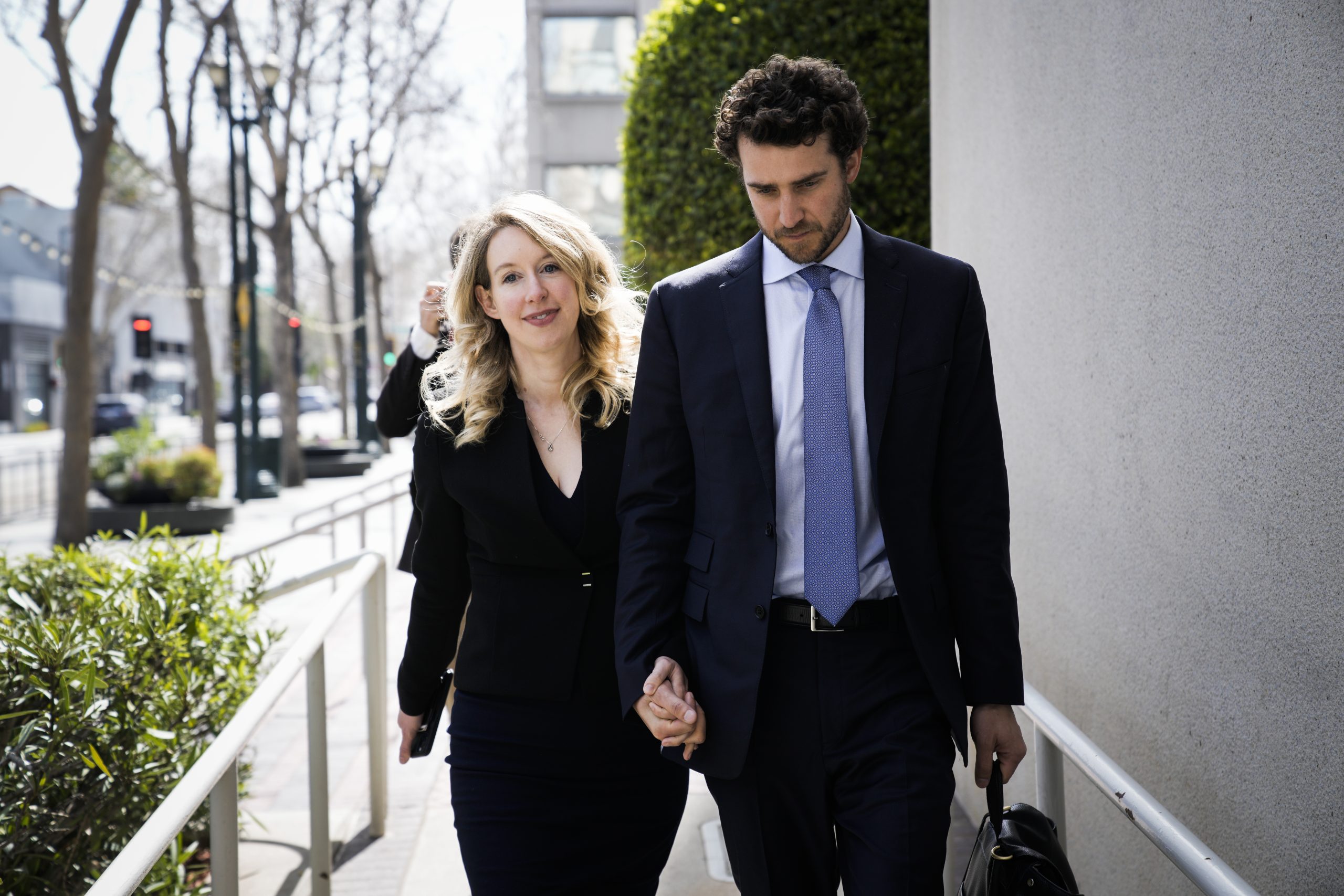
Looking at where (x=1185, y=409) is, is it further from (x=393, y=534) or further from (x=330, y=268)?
(x=330, y=268)

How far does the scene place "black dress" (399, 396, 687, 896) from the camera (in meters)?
2.79

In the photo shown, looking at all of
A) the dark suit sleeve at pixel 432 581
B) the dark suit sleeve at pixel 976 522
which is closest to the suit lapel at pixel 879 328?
the dark suit sleeve at pixel 976 522

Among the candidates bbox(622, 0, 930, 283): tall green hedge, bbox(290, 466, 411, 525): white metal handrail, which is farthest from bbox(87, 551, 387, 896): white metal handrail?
bbox(622, 0, 930, 283): tall green hedge

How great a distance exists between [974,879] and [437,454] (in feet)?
5.32

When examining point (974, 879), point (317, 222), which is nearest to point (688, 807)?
point (974, 879)

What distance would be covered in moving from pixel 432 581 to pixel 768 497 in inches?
42.5

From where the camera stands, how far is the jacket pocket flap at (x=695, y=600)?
7.79 feet

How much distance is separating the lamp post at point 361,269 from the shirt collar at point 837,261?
2553 centimetres

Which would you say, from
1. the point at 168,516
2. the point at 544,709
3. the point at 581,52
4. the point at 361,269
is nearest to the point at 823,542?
the point at 544,709

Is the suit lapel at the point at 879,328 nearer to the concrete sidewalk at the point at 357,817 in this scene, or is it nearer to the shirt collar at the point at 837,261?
the shirt collar at the point at 837,261

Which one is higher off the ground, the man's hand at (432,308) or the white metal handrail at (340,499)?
the man's hand at (432,308)

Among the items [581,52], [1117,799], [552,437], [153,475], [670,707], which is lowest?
[153,475]

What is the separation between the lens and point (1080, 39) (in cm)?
335

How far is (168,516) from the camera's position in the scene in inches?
635
